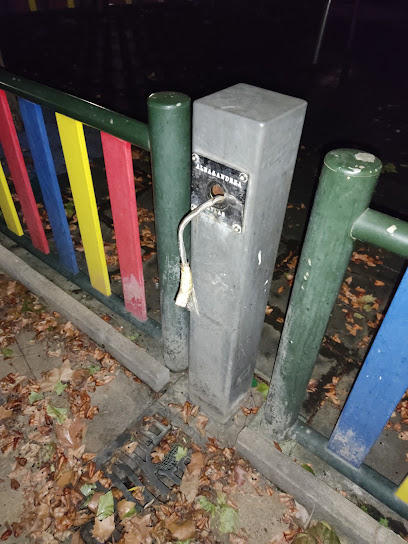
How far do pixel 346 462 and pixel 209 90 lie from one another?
298 inches

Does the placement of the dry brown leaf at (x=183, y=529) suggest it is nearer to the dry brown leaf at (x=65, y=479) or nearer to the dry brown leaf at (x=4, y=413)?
the dry brown leaf at (x=65, y=479)

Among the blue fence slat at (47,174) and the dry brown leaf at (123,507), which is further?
the blue fence slat at (47,174)


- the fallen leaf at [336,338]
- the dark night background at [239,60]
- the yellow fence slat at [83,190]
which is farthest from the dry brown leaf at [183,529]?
the dark night background at [239,60]

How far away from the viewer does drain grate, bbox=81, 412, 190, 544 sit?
211 centimetres

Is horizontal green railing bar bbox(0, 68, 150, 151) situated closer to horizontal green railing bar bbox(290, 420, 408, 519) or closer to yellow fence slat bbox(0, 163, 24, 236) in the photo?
yellow fence slat bbox(0, 163, 24, 236)

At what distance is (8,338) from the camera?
2873mm

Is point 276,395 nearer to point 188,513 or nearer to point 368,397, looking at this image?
point 368,397

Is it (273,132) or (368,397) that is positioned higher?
(273,132)

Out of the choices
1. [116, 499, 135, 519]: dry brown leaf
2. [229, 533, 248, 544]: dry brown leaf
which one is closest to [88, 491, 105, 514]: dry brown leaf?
[116, 499, 135, 519]: dry brown leaf

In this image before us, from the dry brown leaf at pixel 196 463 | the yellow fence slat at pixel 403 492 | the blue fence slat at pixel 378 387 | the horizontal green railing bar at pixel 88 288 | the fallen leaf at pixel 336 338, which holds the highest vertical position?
the blue fence slat at pixel 378 387

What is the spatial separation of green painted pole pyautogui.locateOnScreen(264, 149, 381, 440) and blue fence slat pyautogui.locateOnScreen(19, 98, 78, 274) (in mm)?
A: 1764

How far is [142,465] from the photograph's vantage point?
2213mm

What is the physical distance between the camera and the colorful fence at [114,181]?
165 centimetres

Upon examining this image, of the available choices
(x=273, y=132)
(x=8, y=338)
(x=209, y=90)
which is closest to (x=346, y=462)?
(x=273, y=132)
